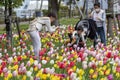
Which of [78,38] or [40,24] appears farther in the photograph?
[78,38]

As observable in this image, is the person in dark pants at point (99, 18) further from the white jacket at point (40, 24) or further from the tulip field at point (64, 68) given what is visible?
the white jacket at point (40, 24)

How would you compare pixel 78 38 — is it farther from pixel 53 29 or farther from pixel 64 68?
pixel 64 68

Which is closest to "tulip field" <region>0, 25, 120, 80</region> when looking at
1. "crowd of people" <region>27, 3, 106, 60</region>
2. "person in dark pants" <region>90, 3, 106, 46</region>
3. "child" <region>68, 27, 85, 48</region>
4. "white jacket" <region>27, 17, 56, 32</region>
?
"crowd of people" <region>27, 3, 106, 60</region>

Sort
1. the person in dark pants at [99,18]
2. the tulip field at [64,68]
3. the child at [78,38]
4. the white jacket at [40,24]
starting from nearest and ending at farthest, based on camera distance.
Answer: the tulip field at [64,68], the white jacket at [40,24], the child at [78,38], the person in dark pants at [99,18]

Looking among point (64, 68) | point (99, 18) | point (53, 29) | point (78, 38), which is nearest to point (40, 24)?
point (53, 29)

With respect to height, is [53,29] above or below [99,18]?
above

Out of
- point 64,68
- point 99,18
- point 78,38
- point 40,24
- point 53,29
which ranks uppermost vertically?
point 40,24

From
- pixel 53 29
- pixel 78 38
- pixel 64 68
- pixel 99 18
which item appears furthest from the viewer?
pixel 99 18

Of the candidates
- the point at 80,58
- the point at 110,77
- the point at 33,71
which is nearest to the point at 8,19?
the point at 80,58

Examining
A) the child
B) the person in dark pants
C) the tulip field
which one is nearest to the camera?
the tulip field

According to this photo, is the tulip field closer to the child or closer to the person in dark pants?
the child

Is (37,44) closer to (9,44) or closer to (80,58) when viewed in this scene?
(80,58)

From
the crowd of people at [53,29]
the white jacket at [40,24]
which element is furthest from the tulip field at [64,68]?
the white jacket at [40,24]

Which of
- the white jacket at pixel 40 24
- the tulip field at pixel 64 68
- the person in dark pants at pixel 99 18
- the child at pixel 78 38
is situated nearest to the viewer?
the tulip field at pixel 64 68
